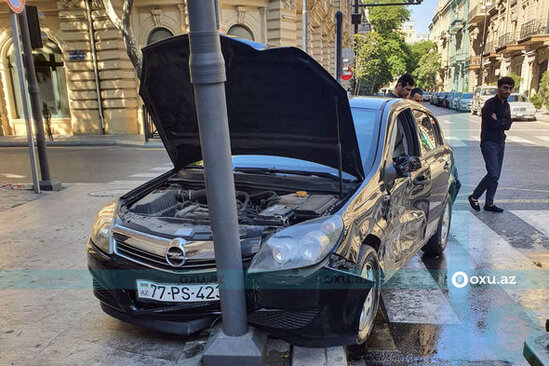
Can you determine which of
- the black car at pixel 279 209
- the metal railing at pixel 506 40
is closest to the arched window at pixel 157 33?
the black car at pixel 279 209

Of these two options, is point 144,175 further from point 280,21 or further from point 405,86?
point 280,21

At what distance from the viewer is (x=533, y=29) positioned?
35500 millimetres

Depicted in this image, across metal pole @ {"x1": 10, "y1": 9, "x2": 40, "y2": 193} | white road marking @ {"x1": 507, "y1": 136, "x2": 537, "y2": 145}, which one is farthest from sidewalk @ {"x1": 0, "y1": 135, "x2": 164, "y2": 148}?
white road marking @ {"x1": 507, "y1": 136, "x2": 537, "y2": 145}

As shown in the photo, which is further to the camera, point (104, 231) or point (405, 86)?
point (405, 86)

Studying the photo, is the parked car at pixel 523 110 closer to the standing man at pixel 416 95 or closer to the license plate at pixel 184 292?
the standing man at pixel 416 95

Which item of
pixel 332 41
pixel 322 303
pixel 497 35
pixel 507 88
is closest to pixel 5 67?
pixel 507 88

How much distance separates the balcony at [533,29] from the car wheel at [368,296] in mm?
38316

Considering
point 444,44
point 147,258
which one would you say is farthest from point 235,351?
point 444,44

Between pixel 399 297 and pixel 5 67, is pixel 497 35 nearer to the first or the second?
pixel 5 67

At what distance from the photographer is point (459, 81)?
227 feet

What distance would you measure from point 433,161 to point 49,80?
18.8 m

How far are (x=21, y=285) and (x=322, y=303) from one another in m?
2.97

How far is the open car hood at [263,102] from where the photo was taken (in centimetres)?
290

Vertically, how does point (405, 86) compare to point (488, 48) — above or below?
below
